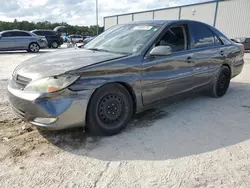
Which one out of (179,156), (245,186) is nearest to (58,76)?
(179,156)

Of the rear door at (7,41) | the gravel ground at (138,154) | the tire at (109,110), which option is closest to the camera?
the gravel ground at (138,154)

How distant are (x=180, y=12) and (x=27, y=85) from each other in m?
29.7

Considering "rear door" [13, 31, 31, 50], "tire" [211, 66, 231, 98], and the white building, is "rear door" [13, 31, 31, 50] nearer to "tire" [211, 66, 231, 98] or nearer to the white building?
"tire" [211, 66, 231, 98]

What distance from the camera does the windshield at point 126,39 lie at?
10.9 ft

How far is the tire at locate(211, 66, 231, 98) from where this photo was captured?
183 inches

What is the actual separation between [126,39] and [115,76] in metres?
0.97

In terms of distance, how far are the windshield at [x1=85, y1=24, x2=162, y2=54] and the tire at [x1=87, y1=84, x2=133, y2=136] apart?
0.67 metres

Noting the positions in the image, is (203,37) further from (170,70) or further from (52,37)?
(52,37)

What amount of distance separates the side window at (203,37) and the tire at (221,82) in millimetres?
628

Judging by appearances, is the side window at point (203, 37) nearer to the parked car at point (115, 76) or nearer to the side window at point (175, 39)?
the parked car at point (115, 76)

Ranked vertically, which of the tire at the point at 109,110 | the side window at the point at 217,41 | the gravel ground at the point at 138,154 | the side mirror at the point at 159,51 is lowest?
the gravel ground at the point at 138,154

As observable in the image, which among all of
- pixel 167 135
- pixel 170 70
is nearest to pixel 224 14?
pixel 170 70

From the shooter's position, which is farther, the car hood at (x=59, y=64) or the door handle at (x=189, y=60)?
the door handle at (x=189, y=60)

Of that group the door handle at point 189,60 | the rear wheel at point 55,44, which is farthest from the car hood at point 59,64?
the rear wheel at point 55,44
